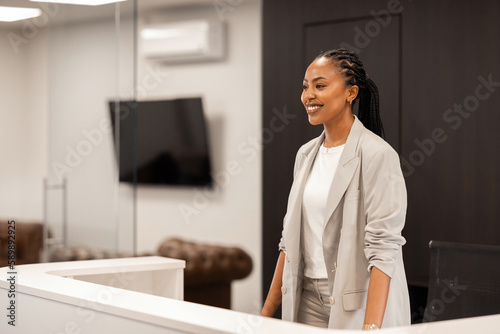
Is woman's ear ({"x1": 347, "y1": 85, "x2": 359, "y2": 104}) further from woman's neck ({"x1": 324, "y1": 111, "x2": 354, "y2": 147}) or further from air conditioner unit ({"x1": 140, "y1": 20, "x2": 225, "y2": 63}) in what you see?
air conditioner unit ({"x1": 140, "y1": 20, "x2": 225, "y2": 63})

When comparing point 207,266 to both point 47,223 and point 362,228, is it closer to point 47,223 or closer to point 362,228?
point 47,223

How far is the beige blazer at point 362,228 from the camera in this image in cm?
190

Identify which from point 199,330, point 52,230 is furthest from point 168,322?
point 52,230

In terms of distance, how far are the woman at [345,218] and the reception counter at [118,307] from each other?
318 millimetres

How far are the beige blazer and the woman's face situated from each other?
0.07 meters

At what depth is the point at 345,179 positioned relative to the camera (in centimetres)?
197

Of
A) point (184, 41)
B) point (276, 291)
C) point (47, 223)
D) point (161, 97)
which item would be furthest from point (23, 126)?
point (161, 97)

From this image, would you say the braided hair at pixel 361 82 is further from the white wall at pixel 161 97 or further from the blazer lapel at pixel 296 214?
the white wall at pixel 161 97

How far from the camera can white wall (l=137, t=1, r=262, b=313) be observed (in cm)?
548

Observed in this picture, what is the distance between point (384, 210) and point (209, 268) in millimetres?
3124

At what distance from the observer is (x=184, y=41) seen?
228 inches

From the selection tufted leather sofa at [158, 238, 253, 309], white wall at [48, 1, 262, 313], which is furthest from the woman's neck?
tufted leather sofa at [158, 238, 253, 309]

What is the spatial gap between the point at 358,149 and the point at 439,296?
966 mm

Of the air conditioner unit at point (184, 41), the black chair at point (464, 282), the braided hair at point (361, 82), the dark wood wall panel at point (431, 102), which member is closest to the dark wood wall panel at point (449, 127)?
the dark wood wall panel at point (431, 102)
